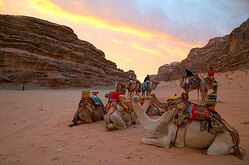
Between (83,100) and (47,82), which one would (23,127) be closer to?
(83,100)

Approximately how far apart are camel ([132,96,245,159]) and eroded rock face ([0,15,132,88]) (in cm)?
3165

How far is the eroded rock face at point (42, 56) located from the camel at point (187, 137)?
104ft

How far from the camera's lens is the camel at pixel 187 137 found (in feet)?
8.37

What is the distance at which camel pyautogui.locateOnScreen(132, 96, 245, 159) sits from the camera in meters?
2.55

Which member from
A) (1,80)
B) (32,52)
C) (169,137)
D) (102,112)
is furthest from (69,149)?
(32,52)

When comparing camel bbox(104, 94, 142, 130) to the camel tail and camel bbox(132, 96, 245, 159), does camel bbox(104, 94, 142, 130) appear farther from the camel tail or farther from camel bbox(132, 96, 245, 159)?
the camel tail

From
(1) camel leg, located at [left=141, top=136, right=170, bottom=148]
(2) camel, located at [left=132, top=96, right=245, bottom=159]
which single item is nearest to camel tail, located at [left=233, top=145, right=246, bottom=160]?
(2) camel, located at [left=132, top=96, right=245, bottom=159]

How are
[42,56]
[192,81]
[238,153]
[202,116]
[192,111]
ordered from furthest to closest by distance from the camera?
[42,56] → [192,81] → [192,111] → [202,116] → [238,153]

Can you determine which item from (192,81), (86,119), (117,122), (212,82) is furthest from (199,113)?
(212,82)

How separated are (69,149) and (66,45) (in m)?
42.8

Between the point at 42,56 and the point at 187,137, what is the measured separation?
37.5 meters

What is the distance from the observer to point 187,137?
9.29 feet

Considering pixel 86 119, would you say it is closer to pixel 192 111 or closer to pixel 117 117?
pixel 117 117

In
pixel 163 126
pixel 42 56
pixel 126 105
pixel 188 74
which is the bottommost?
pixel 163 126
